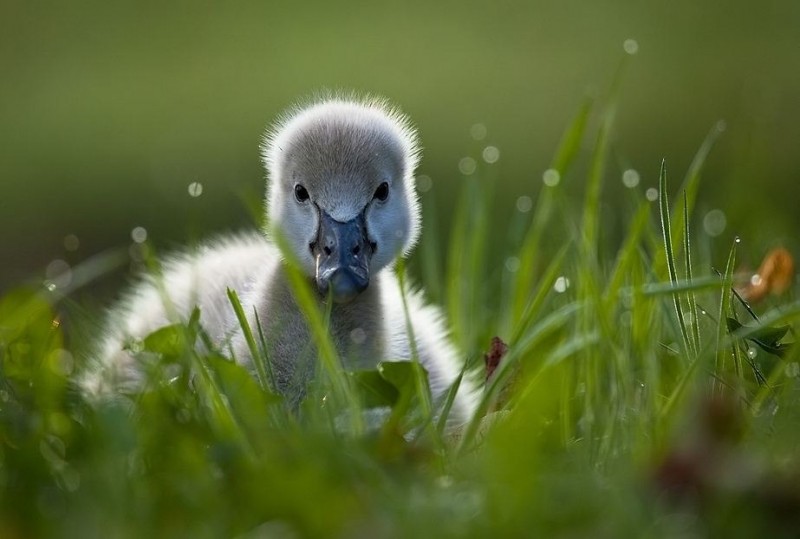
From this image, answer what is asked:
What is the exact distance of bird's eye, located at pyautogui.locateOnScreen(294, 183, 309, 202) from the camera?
330cm

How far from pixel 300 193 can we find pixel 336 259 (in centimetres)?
34

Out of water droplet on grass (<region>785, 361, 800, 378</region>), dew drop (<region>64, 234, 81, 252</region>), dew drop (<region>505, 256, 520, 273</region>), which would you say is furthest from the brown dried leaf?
dew drop (<region>64, 234, 81, 252</region>)

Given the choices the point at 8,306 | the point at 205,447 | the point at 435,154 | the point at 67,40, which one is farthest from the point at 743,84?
the point at 205,447

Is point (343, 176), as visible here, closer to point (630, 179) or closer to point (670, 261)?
point (630, 179)

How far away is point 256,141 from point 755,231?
3851mm

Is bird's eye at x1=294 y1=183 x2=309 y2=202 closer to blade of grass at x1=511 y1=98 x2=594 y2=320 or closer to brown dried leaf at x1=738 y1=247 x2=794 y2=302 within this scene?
blade of grass at x1=511 y1=98 x2=594 y2=320

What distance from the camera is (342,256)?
3043 millimetres

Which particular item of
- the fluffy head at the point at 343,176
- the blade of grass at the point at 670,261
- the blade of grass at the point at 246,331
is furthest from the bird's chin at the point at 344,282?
the blade of grass at the point at 670,261

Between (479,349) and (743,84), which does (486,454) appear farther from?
(743,84)

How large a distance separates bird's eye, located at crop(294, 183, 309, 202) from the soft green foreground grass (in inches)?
27.2

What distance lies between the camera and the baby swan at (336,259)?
10.0 feet

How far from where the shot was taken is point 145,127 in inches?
303

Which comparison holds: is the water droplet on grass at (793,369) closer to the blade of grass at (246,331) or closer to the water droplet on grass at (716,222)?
the blade of grass at (246,331)

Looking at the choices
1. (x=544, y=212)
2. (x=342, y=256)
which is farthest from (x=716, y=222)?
(x=342, y=256)
